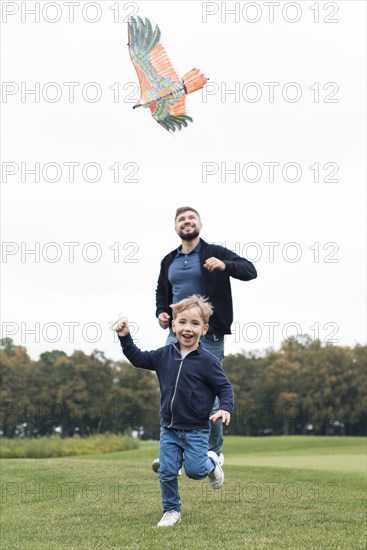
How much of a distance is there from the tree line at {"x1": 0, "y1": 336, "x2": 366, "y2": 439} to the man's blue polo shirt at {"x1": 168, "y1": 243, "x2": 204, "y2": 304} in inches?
1813

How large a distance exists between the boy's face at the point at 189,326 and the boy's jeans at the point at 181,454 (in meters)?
0.66

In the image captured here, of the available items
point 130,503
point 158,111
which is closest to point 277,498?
point 130,503

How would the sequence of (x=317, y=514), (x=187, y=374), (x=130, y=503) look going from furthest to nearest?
1. (x=130, y=503)
2. (x=317, y=514)
3. (x=187, y=374)

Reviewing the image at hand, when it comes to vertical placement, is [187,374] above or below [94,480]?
above

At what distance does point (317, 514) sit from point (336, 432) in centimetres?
5659

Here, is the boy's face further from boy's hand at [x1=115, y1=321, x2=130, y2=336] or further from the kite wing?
the kite wing

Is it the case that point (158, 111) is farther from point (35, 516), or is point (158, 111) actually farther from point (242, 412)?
point (242, 412)

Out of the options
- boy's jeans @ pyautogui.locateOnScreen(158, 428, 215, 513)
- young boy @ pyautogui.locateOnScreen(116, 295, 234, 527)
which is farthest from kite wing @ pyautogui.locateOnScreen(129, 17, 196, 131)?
boy's jeans @ pyautogui.locateOnScreen(158, 428, 215, 513)

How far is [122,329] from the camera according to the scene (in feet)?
17.8

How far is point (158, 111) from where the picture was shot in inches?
278

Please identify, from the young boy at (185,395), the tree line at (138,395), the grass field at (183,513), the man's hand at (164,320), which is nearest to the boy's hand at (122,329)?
the young boy at (185,395)

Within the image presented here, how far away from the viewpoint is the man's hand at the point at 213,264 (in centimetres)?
596

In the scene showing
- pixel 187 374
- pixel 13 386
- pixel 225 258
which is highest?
pixel 225 258

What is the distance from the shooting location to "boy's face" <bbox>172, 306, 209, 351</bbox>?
17.8 ft
